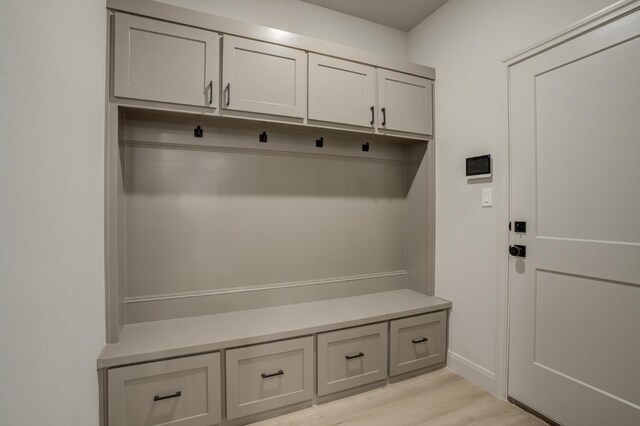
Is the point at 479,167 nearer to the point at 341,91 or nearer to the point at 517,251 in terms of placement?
the point at 517,251

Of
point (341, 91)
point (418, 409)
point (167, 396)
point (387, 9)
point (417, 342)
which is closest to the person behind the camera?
point (167, 396)

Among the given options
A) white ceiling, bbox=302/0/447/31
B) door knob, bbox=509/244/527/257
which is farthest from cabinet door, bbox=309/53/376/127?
door knob, bbox=509/244/527/257

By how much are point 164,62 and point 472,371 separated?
2.93m

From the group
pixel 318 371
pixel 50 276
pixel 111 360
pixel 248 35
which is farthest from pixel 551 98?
pixel 111 360

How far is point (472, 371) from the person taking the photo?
7.25 ft

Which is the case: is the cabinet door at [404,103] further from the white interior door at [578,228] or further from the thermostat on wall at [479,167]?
the white interior door at [578,228]

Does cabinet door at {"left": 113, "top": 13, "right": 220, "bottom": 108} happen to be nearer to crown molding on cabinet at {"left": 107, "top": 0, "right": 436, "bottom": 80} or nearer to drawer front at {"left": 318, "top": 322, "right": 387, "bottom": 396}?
crown molding on cabinet at {"left": 107, "top": 0, "right": 436, "bottom": 80}

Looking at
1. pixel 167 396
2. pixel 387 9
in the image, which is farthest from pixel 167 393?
pixel 387 9

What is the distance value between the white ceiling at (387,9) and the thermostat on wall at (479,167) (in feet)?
4.44

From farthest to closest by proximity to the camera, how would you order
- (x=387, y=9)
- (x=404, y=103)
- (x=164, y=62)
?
(x=387, y=9) < (x=404, y=103) < (x=164, y=62)

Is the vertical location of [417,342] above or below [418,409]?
above

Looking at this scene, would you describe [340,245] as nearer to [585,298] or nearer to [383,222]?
[383,222]

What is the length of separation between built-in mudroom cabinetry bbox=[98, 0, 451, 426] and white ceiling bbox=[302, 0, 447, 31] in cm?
52

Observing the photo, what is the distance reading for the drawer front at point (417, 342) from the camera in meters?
2.20
